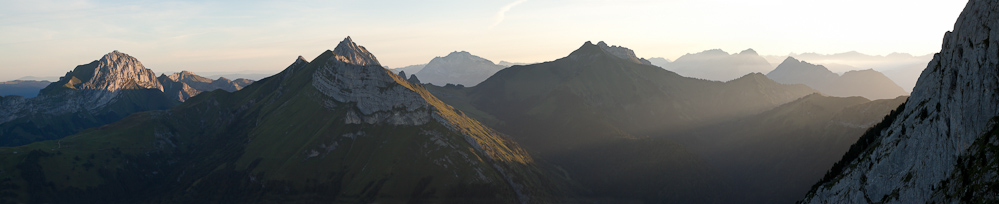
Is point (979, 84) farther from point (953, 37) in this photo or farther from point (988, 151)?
point (953, 37)

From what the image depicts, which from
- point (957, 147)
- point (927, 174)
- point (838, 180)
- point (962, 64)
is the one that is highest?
point (962, 64)

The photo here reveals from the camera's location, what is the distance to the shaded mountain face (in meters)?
77.9

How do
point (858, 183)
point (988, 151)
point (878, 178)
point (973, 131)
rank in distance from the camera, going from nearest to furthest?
point (988, 151) → point (973, 131) → point (878, 178) → point (858, 183)

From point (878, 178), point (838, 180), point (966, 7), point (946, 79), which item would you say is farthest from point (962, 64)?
point (838, 180)

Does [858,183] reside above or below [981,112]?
below

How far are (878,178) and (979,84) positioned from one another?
102ft

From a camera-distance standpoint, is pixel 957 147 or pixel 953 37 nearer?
pixel 957 147

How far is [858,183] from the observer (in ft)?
374

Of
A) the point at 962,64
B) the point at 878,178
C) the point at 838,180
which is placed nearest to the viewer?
the point at 962,64

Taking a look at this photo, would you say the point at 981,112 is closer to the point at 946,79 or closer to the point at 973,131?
A: the point at 973,131

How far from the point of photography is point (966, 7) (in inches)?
3629

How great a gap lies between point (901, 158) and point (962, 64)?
21.7m

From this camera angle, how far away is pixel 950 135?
86438mm

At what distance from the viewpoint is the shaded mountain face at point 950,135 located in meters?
77.9
